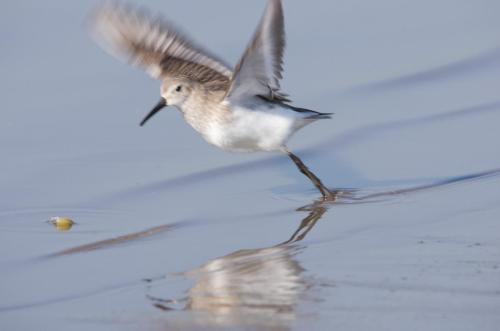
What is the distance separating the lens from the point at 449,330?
3949mm

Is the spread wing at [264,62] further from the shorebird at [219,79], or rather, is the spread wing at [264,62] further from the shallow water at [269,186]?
the shallow water at [269,186]

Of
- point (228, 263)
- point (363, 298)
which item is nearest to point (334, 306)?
point (363, 298)

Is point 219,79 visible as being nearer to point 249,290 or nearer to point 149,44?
point 149,44

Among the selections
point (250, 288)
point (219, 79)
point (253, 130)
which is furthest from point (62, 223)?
point (250, 288)

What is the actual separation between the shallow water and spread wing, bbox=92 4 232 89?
1.64 ft

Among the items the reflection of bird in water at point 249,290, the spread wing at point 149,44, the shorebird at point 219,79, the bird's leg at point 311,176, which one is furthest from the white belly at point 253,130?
the reflection of bird in water at point 249,290

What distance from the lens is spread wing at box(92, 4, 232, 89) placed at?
6.88 meters

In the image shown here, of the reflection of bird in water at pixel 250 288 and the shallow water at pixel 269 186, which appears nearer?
the reflection of bird in water at pixel 250 288

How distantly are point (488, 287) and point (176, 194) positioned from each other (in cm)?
244

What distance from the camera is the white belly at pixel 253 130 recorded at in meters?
6.24

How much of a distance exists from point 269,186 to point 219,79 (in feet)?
2.54

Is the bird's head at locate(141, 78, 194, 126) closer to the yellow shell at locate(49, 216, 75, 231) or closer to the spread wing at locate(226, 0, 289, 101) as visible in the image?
the spread wing at locate(226, 0, 289, 101)

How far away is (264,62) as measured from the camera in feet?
19.5

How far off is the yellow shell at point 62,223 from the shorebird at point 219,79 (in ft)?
3.13
